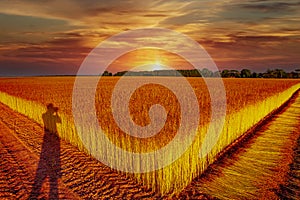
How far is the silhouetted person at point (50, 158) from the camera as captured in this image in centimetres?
487

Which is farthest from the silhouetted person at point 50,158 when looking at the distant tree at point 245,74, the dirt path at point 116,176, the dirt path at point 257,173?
the distant tree at point 245,74

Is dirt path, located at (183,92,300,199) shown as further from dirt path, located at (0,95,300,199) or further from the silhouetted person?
the silhouetted person

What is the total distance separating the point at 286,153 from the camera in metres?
6.78

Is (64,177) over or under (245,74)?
under

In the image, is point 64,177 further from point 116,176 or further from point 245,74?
point 245,74

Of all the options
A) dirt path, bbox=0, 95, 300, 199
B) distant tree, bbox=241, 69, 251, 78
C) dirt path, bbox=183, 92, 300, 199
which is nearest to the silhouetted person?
dirt path, bbox=0, 95, 300, 199

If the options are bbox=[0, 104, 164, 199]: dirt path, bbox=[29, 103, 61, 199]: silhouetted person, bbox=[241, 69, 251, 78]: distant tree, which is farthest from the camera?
bbox=[241, 69, 251, 78]: distant tree

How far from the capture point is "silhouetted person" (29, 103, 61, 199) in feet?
16.0

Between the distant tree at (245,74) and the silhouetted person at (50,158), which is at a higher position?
the distant tree at (245,74)

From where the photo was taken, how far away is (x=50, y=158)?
6426 mm

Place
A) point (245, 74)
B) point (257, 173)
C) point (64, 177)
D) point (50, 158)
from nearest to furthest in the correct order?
point (64, 177)
point (257, 173)
point (50, 158)
point (245, 74)

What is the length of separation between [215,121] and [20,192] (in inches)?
156

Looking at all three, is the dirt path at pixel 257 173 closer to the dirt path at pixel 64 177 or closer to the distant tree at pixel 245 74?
the dirt path at pixel 64 177

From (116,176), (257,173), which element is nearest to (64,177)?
(116,176)
